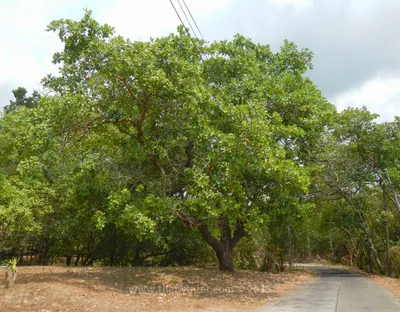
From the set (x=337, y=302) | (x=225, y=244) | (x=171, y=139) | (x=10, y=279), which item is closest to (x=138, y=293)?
(x=10, y=279)

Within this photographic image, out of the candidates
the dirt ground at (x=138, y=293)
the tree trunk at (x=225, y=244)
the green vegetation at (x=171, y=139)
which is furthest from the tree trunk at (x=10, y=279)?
the tree trunk at (x=225, y=244)

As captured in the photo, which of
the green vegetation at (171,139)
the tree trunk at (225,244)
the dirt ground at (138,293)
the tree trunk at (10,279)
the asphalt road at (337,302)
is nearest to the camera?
the dirt ground at (138,293)

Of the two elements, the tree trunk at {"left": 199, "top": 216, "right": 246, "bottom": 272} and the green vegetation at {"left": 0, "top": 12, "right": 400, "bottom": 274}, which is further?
the tree trunk at {"left": 199, "top": 216, "right": 246, "bottom": 272}

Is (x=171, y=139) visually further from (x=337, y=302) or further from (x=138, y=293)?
(x=337, y=302)

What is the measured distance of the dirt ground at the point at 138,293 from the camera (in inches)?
393

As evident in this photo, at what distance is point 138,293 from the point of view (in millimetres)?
12438

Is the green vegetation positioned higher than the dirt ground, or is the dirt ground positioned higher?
the green vegetation

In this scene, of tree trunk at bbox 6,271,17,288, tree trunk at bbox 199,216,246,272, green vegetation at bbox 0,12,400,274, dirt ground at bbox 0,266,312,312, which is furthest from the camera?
tree trunk at bbox 199,216,246,272

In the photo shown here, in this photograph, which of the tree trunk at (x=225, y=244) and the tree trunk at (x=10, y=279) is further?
the tree trunk at (x=225, y=244)

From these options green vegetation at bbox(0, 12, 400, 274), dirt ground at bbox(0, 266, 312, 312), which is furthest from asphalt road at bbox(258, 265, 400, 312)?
green vegetation at bbox(0, 12, 400, 274)

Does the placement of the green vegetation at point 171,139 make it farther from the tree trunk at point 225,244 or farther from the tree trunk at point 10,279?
the tree trunk at point 10,279

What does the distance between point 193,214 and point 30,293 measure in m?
5.89

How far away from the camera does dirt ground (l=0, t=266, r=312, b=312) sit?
9.98 m

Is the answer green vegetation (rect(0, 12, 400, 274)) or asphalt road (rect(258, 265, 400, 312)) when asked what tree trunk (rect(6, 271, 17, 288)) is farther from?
asphalt road (rect(258, 265, 400, 312))
